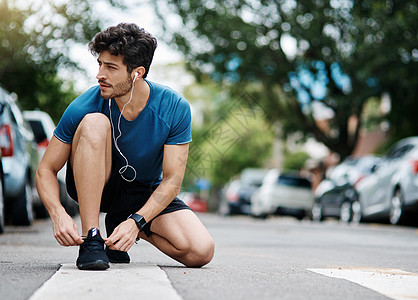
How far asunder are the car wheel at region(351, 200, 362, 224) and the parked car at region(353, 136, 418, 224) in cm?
15

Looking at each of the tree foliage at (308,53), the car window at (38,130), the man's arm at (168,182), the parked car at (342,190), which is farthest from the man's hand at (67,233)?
the tree foliage at (308,53)

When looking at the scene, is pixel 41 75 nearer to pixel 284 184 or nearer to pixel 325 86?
pixel 284 184

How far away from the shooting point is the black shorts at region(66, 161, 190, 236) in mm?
5301

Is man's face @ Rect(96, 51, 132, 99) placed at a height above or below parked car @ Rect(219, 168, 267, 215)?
above

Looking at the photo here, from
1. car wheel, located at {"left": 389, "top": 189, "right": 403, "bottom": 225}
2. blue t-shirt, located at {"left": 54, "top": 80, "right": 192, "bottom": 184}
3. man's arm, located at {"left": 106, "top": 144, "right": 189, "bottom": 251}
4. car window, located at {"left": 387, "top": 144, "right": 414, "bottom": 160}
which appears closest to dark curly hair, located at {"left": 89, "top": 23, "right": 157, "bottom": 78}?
blue t-shirt, located at {"left": 54, "top": 80, "right": 192, "bottom": 184}

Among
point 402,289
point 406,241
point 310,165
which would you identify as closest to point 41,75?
point 406,241

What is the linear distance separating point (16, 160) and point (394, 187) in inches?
301

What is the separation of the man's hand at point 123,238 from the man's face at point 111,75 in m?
0.80

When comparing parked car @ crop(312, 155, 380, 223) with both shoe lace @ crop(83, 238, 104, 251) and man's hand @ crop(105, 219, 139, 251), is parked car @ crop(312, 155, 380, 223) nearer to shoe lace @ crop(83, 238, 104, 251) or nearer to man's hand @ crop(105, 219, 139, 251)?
man's hand @ crop(105, 219, 139, 251)

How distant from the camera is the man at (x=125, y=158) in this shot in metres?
4.92

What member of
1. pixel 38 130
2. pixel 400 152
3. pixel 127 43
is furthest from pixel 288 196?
pixel 127 43

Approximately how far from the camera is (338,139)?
31.5 m

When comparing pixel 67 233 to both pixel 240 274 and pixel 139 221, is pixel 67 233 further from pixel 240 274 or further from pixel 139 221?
pixel 240 274

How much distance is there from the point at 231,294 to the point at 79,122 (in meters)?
1.71
